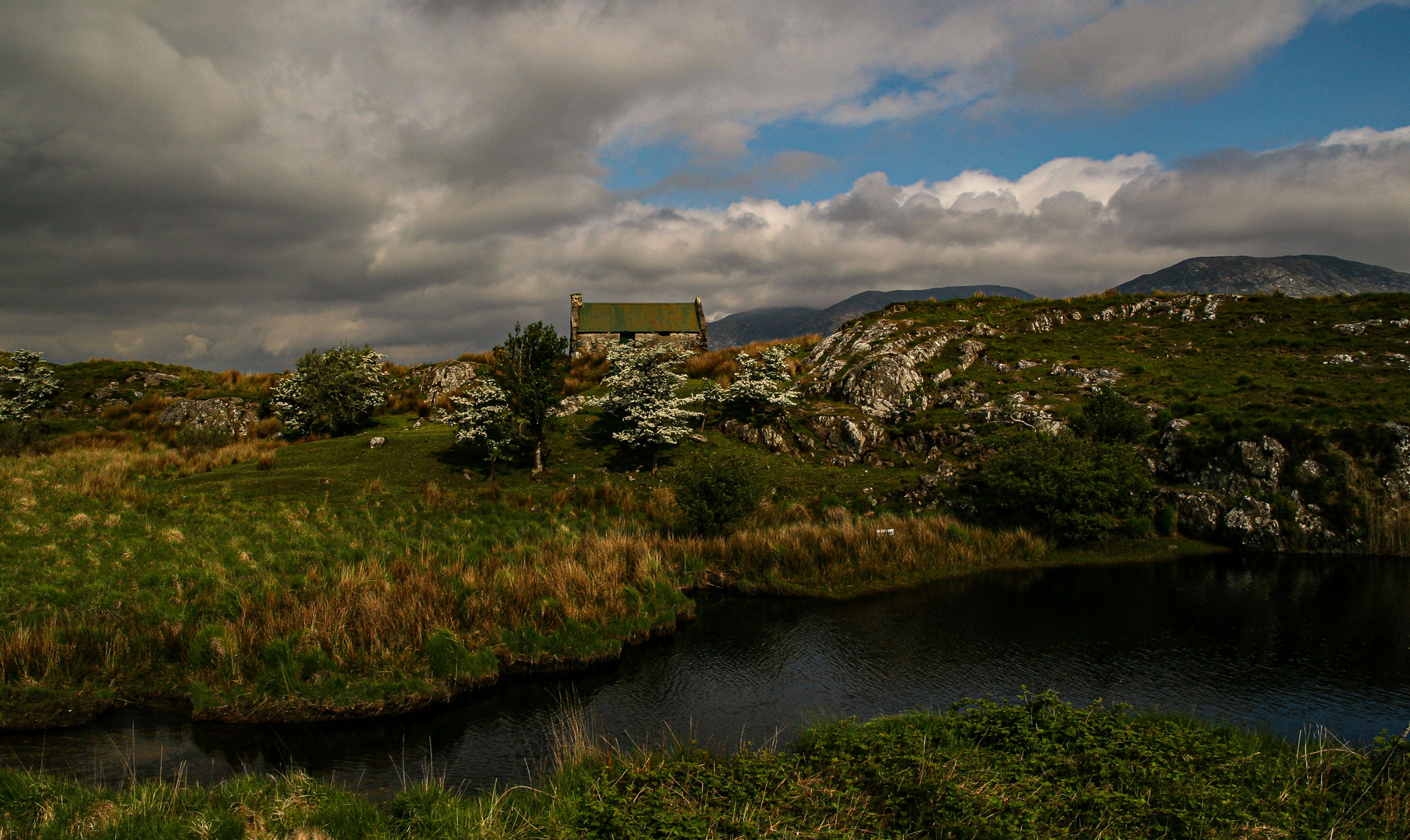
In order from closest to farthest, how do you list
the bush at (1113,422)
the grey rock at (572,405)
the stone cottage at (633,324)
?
the bush at (1113,422) < the grey rock at (572,405) < the stone cottage at (633,324)

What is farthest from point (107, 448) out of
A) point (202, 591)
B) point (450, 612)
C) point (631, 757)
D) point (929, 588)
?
point (929, 588)

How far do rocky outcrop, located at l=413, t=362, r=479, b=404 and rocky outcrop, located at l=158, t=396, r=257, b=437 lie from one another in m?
11.5

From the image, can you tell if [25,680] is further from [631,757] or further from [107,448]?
[107,448]

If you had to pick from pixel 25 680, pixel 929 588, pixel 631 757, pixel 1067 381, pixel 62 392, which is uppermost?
pixel 62 392

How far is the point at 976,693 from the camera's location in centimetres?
1527

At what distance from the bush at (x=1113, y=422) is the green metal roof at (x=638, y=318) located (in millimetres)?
40256

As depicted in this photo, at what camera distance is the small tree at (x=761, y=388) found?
3906 cm

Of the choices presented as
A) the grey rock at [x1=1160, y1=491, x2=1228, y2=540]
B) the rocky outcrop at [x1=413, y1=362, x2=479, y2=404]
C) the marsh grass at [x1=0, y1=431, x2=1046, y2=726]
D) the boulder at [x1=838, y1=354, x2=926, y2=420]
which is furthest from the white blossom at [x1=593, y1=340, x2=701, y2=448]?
the grey rock at [x1=1160, y1=491, x2=1228, y2=540]

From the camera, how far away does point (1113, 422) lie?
31.9 m

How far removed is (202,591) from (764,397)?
1096 inches

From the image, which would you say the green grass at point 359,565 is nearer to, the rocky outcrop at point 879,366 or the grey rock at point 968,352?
the rocky outcrop at point 879,366

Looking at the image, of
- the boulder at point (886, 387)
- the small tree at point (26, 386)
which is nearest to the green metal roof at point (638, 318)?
the boulder at point (886, 387)

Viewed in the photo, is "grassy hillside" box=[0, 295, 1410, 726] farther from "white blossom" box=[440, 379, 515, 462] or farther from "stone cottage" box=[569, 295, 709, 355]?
"stone cottage" box=[569, 295, 709, 355]

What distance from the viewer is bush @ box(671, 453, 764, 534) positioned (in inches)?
1029
